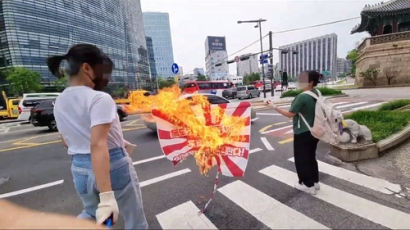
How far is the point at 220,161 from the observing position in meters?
3.24

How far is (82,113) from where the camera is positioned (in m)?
1.55

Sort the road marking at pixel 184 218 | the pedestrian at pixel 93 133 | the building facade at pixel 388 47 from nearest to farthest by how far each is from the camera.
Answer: the pedestrian at pixel 93 133 < the road marking at pixel 184 218 < the building facade at pixel 388 47

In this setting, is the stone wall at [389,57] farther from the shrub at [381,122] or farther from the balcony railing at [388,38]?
the shrub at [381,122]

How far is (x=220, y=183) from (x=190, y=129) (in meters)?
1.42

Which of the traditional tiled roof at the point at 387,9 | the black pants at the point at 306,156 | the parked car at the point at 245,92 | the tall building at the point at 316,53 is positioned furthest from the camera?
the tall building at the point at 316,53

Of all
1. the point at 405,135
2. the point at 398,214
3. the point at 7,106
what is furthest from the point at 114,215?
the point at 7,106

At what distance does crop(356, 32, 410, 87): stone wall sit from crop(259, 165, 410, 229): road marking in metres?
30.4

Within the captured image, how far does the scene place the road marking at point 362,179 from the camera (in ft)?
11.7

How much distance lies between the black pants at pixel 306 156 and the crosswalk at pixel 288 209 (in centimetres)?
27

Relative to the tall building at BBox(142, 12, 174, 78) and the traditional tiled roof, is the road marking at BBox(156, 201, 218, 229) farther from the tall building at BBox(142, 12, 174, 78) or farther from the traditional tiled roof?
the tall building at BBox(142, 12, 174, 78)

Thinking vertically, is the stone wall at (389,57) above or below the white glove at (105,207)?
above

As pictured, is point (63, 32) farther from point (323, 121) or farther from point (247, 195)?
point (323, 121)

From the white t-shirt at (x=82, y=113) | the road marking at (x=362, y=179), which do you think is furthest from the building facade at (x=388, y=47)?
the white t-shirt at (x=82, y=113)

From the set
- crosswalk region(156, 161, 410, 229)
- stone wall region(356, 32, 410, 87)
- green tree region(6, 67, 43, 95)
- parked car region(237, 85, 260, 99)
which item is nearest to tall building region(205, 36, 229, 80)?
parked car region(237, 85, 260, 99)
